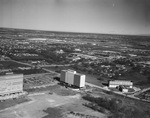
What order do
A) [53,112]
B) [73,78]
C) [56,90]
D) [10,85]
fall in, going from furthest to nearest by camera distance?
[73,78], [56,90], [10,85], [53,112]

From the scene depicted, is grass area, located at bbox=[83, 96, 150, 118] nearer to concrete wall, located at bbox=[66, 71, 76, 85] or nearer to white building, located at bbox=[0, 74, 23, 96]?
concrete wall, located at bbox=[66, 71, 76, 85]

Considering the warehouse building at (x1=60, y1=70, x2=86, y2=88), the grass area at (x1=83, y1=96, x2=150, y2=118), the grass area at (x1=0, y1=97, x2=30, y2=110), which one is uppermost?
the warehouse building at (x1=60, y1=70, x2=86, y2=88)

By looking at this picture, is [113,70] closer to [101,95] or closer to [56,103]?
[101,95]

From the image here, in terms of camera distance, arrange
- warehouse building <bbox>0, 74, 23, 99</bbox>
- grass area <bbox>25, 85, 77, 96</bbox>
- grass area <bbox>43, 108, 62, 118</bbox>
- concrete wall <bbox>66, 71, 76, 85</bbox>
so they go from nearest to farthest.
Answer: grass area <bbox>43, 108, 62, 118</bbox> → warehouse building <bbox>0, 74, 23, 99</bbox> → grass area <bbox>25, 85, 77, 96</bbox> → concrete wall <bbox>66, 71, 76, 85</bbox>

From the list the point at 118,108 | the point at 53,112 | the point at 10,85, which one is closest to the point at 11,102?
the point at 10,85

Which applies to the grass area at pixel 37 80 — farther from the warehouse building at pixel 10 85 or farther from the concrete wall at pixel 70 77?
the warehouse building at pixel 10 85

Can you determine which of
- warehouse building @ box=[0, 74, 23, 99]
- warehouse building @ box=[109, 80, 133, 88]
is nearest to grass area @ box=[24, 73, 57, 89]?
warehouse building @ box=[0, 74, 23, 99]

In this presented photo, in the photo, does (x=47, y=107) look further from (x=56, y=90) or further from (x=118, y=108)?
(x=118, y=108)

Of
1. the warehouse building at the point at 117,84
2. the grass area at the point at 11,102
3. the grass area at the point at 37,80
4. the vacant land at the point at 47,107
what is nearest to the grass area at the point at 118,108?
the vacant land at the point at 47,107
